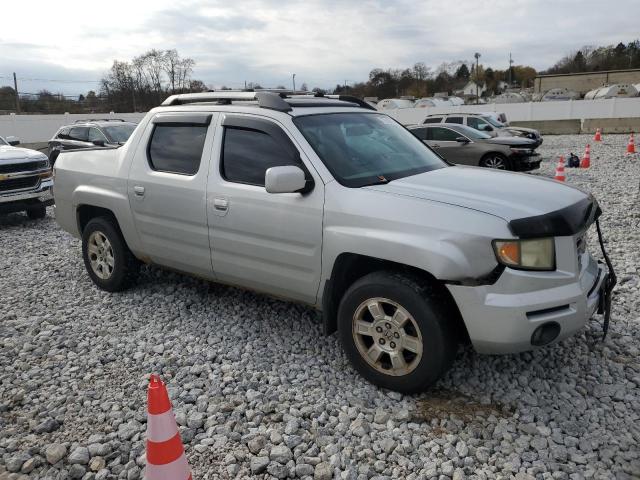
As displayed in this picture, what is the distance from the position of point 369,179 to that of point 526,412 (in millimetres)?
1805

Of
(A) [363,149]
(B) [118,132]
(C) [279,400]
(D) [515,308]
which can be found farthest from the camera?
(B) [118,132]

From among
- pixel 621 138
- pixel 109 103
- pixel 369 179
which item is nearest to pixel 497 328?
pixel 369 179

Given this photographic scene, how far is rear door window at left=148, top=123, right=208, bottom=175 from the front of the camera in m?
4.51

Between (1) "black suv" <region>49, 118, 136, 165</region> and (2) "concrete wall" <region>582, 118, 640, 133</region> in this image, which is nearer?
(1) "black suv" <region>49, 118, 136, 165</region>

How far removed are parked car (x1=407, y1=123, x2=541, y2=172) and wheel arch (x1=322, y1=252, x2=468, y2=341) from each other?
9720 millimetres

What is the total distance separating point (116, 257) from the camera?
5.30 metres

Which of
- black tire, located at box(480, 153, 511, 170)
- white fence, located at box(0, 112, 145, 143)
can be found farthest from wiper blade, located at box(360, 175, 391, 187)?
→ white fence, located at box(0, 112, 145, 143)

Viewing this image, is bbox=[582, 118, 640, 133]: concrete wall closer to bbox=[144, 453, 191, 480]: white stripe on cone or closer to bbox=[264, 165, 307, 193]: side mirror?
bbox=[264, 165, 307, 193]: side mirror

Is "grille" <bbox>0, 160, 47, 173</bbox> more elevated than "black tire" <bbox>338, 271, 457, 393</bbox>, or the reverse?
"grille" <bbox>0, 160, 47, 173</bbox>

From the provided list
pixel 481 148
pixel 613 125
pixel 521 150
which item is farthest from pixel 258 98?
pixel 613 125

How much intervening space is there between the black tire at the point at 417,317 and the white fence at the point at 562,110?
30.5 m

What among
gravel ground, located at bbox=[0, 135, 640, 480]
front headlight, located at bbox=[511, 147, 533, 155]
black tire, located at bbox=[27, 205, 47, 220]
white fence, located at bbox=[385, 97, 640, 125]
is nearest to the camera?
gravel ground, located at bbox=[0, 135, 640, 480]

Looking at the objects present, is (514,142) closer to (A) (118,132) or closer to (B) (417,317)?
(A) (118,132)

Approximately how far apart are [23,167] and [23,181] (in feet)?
0.80
